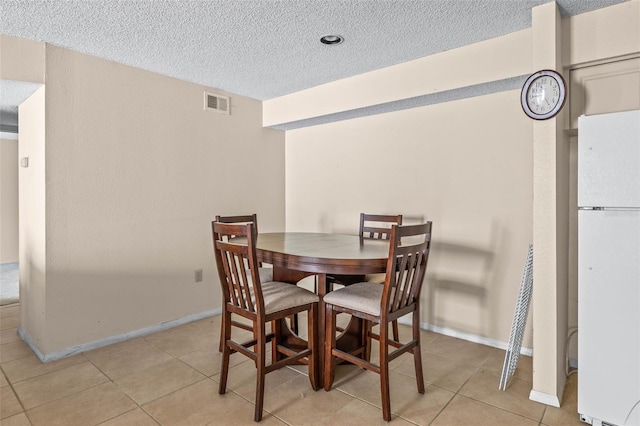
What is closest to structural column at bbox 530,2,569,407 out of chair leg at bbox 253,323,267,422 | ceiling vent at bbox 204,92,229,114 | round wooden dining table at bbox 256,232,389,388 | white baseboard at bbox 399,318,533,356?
white baseboard at bbox 399,318,533,356

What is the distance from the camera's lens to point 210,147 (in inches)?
141

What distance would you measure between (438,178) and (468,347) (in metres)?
1.36

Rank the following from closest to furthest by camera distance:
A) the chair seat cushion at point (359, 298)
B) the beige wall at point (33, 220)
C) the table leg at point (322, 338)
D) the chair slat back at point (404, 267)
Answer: the chair slat back at point (404, 267) < the chair seat cushion at point (359, 298) < the table leg at point (322, 338) < the beige wall at point (33, 220)

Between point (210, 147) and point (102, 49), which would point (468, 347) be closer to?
point (210, 147)

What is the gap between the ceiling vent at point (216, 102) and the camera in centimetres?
353

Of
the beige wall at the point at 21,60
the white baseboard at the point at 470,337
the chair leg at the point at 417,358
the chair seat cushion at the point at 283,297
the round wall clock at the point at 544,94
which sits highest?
the beige wall at the point at 21,60

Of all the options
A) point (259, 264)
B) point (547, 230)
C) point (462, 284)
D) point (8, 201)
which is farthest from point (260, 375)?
point (8, 201)

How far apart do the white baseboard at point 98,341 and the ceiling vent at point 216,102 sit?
6.47 feet

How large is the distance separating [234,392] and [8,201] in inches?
230

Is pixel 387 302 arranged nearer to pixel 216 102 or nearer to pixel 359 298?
pixel 359 298

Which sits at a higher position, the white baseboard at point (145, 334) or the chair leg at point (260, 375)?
the chair leg at point (260, 375)

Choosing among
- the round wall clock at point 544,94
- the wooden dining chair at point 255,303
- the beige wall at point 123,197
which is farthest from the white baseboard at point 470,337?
the beige wall at point 123,197

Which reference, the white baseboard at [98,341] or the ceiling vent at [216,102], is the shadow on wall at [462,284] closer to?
the white baseboard at [98,341]

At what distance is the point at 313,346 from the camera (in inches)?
87.7
